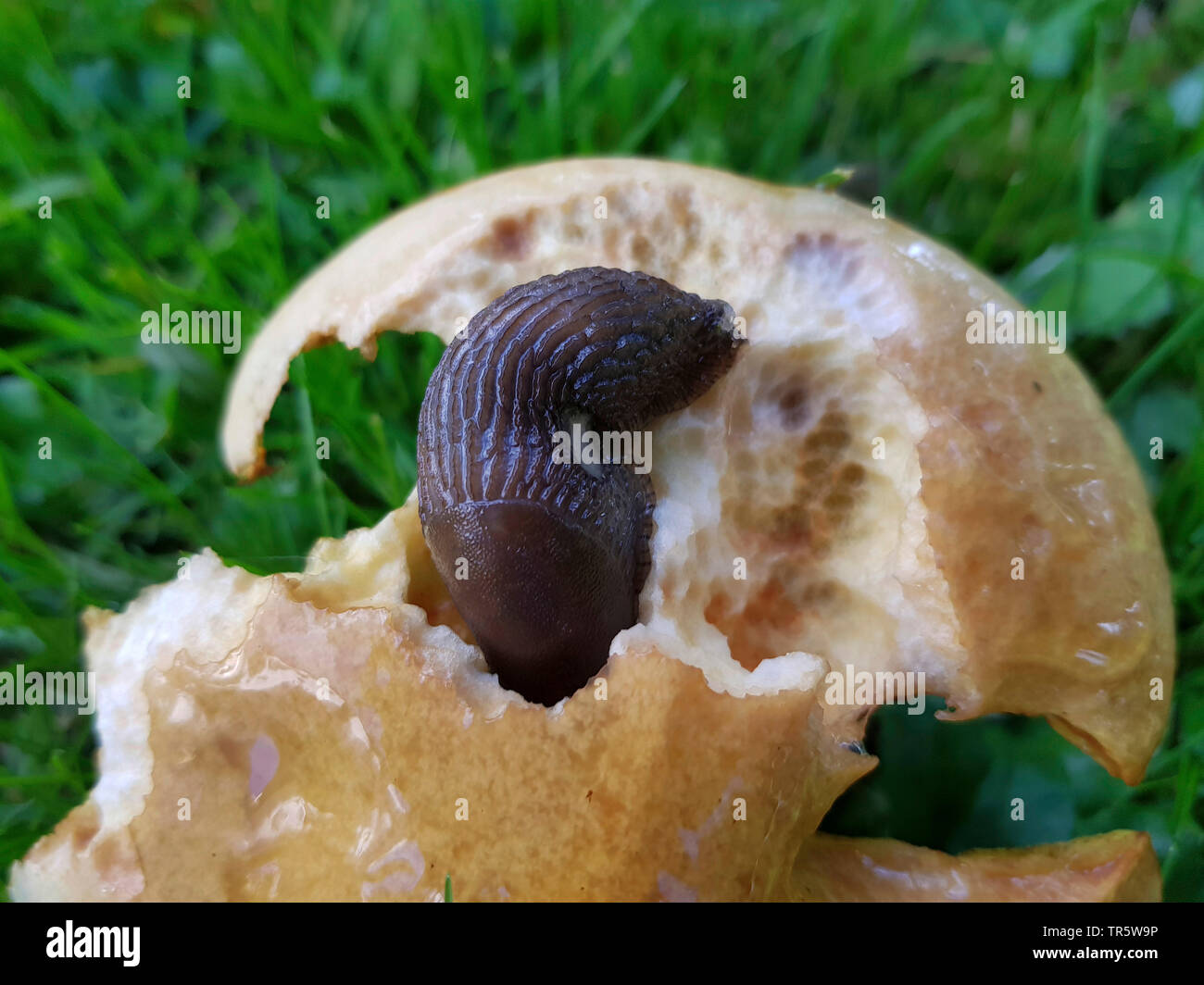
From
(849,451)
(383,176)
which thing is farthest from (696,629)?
(383,176)

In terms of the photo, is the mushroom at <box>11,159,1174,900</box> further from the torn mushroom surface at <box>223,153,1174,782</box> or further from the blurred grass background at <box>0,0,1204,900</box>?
the blurred grass background at <box>0,0,1204,900</box>

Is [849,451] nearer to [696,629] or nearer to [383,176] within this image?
[696,629]

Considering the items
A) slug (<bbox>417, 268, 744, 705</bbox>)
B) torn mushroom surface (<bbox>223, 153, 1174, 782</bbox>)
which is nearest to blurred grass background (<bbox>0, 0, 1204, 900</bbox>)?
torn mushroom surface (<bbox>223, 153, 1174, 782</bbox>)

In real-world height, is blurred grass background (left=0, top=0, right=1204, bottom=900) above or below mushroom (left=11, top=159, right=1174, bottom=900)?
above
